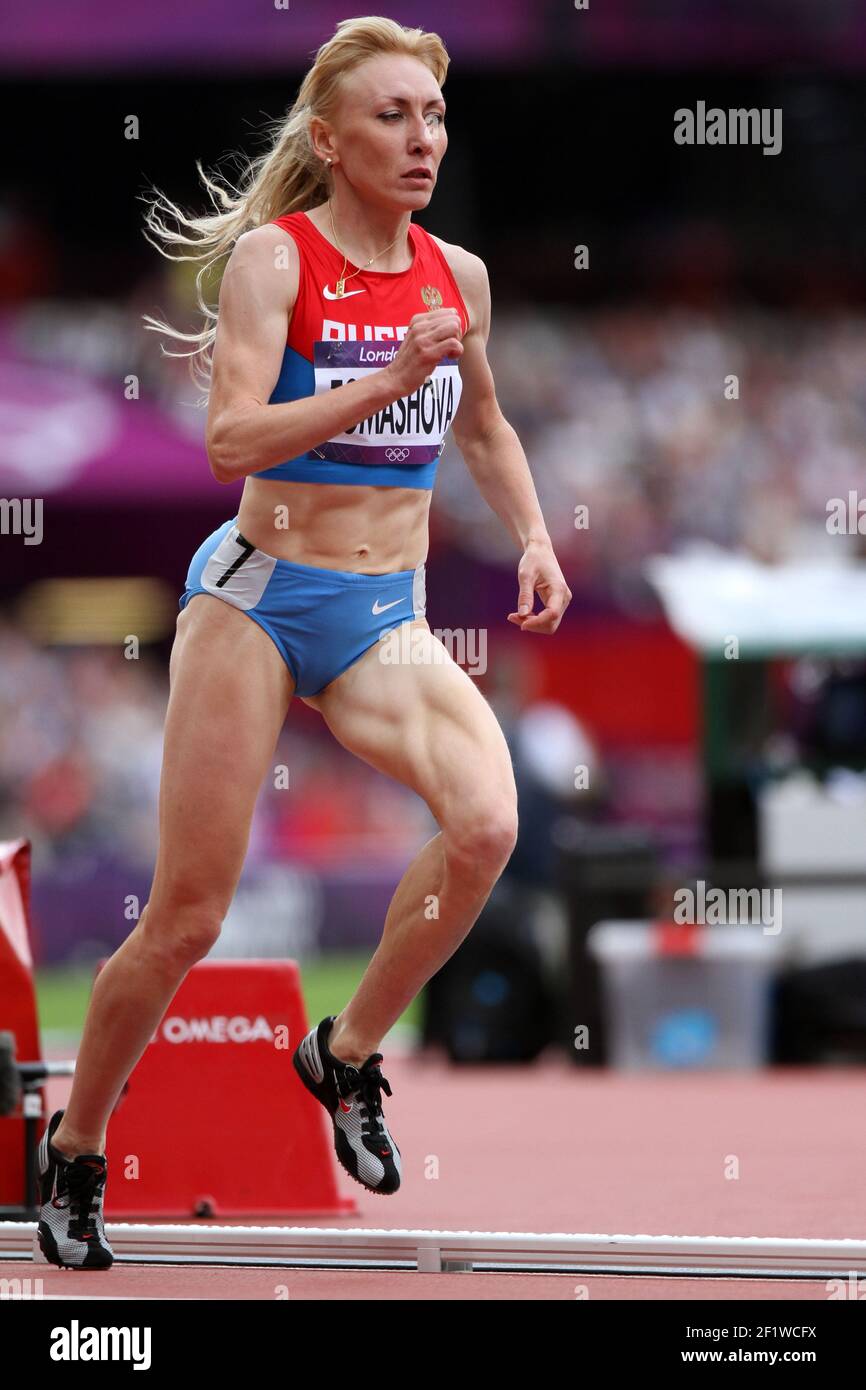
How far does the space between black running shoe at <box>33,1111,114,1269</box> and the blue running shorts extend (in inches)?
48.5

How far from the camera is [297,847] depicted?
18562mm

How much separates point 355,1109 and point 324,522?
4.56 ft

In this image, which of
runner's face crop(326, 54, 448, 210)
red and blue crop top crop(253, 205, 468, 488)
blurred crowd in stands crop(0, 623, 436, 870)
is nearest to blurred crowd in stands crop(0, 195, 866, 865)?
blurred crowd in stands crop(0, 623, 436, 870)

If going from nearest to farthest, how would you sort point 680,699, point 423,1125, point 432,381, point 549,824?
point 432,381 → point 423,1125 → point 549,824 → point 680,699

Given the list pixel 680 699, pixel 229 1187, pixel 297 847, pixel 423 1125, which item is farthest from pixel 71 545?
pixel 229 1187

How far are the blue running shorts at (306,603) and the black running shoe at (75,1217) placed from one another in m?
1.23

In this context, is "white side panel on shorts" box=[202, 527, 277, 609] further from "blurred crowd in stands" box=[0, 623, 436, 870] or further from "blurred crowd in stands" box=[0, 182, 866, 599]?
"blurred crowd in stands" box=[0, 182, 866, 599]

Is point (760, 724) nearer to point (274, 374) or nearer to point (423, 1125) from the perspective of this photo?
point (423, 1125)

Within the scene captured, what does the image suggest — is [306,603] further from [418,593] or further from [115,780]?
[115,780]

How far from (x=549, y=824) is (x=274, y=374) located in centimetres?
937

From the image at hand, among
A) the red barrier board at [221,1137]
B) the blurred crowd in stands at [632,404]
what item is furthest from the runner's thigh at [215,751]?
the blurred crowd in stands at [632,404]

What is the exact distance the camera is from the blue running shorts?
511cm

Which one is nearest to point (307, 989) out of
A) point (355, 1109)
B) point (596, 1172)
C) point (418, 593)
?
point (596, 1172)

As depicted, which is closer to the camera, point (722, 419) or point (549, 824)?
point (549, 824)
